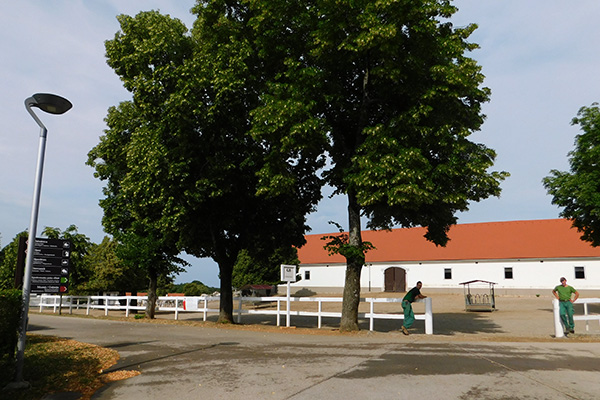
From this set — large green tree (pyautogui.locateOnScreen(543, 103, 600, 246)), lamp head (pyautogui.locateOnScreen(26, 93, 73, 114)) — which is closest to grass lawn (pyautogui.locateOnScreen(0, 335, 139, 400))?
lamp head (pyautogui.locateOnScreen(26, 93, 73, 114))

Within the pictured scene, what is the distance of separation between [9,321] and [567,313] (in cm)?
1563

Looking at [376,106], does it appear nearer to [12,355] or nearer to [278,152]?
[278,152]

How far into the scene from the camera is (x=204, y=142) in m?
18.1

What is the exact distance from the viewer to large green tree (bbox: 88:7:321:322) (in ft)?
56.8

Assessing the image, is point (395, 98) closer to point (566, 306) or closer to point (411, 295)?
point (411, 295)

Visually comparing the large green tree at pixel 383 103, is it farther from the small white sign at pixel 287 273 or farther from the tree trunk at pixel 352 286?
the small white sign at pixel 287 273

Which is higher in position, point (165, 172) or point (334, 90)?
point (334, 90)

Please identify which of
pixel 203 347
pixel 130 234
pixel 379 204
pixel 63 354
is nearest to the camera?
pixel 63 354

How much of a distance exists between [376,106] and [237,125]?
557 cm

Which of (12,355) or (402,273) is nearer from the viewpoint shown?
(12,355)

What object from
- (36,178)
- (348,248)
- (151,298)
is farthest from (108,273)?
(36,178)

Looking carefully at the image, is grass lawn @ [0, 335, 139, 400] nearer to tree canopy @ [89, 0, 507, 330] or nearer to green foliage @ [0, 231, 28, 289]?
tree canopy @ [89, 0, 507, 330]

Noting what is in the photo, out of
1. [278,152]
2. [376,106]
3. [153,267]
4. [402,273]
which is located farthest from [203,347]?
[402,273]

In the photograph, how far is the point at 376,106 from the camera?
18172 mm
